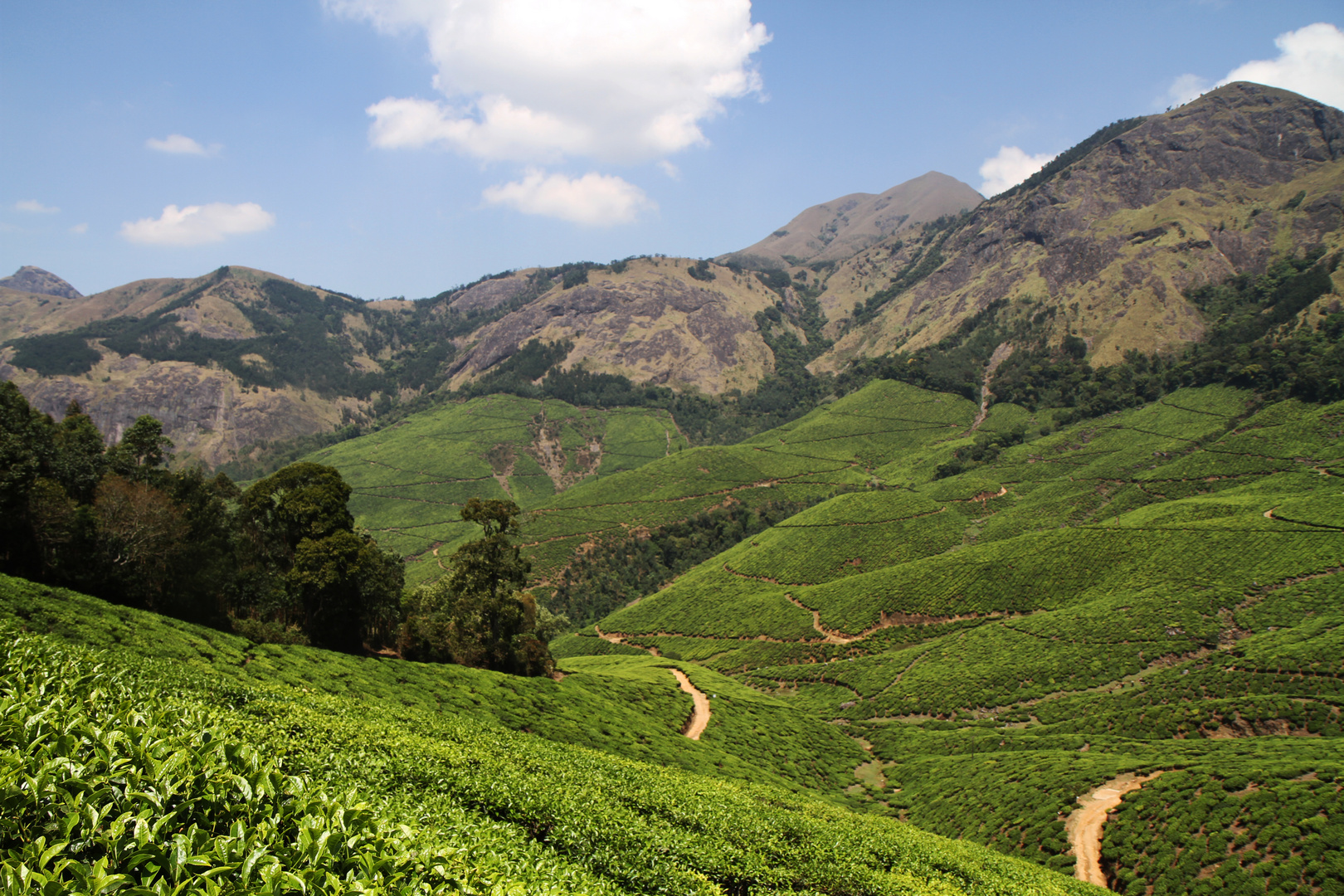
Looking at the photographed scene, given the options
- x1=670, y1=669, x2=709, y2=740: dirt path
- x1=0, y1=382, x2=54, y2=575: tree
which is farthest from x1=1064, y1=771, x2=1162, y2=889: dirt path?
x1=0, y1=382, x2=54, y2=575: tree

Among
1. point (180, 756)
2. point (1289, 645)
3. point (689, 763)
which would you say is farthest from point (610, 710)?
point (1289, 645)

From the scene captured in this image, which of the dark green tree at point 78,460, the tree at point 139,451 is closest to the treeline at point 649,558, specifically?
the tree at point 139,451

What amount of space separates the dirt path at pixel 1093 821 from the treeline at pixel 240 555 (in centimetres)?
3557

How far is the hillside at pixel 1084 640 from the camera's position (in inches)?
1296

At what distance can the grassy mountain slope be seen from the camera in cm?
542

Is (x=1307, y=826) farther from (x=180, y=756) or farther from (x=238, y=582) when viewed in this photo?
(x=238, y=582)

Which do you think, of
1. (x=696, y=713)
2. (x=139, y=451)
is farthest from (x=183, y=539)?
(x=696, y=713)

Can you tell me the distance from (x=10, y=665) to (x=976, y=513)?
137274mm

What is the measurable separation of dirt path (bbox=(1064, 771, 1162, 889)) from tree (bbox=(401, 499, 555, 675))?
35.5m

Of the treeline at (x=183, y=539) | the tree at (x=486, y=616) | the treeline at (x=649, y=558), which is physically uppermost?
the treeline at (x=183, y=539)

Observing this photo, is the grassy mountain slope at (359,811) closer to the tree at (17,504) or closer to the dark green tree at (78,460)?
the tree at (17,504)

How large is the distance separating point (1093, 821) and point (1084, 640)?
3423cm

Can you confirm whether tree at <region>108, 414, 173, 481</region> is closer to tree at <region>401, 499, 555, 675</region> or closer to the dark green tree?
the dark green tree

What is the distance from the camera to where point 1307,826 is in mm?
28109
